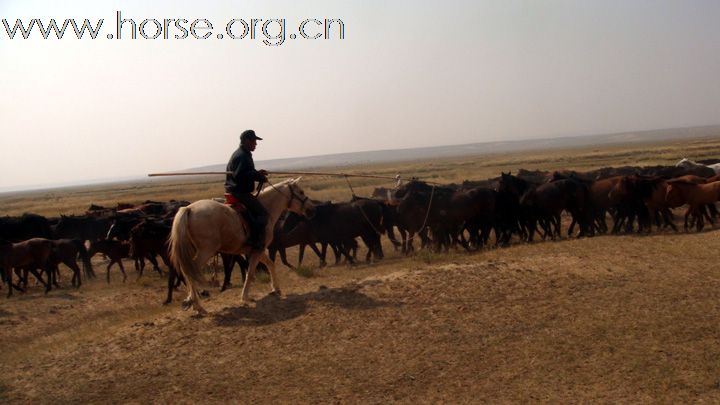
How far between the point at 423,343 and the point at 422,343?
1 centimetres

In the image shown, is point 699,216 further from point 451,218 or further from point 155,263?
point 155,263

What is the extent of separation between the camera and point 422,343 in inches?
303

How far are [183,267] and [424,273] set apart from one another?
12.7 feet

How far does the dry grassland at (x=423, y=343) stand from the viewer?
6.54m

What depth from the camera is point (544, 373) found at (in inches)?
262

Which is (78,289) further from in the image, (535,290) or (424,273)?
(535,290)

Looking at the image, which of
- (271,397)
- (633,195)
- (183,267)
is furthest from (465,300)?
(633,195)

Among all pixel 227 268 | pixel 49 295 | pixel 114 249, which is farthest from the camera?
pixel 114 249

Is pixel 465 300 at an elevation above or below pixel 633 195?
below

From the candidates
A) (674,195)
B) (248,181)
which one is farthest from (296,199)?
(674,195)

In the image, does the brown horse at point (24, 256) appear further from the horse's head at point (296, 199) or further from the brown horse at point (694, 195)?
the brown horse at point (694, 195)

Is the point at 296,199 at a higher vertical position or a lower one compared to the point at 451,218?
higher

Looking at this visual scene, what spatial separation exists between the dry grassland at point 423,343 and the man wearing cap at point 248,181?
113 centimetres

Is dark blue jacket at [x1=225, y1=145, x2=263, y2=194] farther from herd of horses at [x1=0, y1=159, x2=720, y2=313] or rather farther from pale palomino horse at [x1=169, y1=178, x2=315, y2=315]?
herd of horses at [x1=0, y1=159, x2=720, y2=313]
